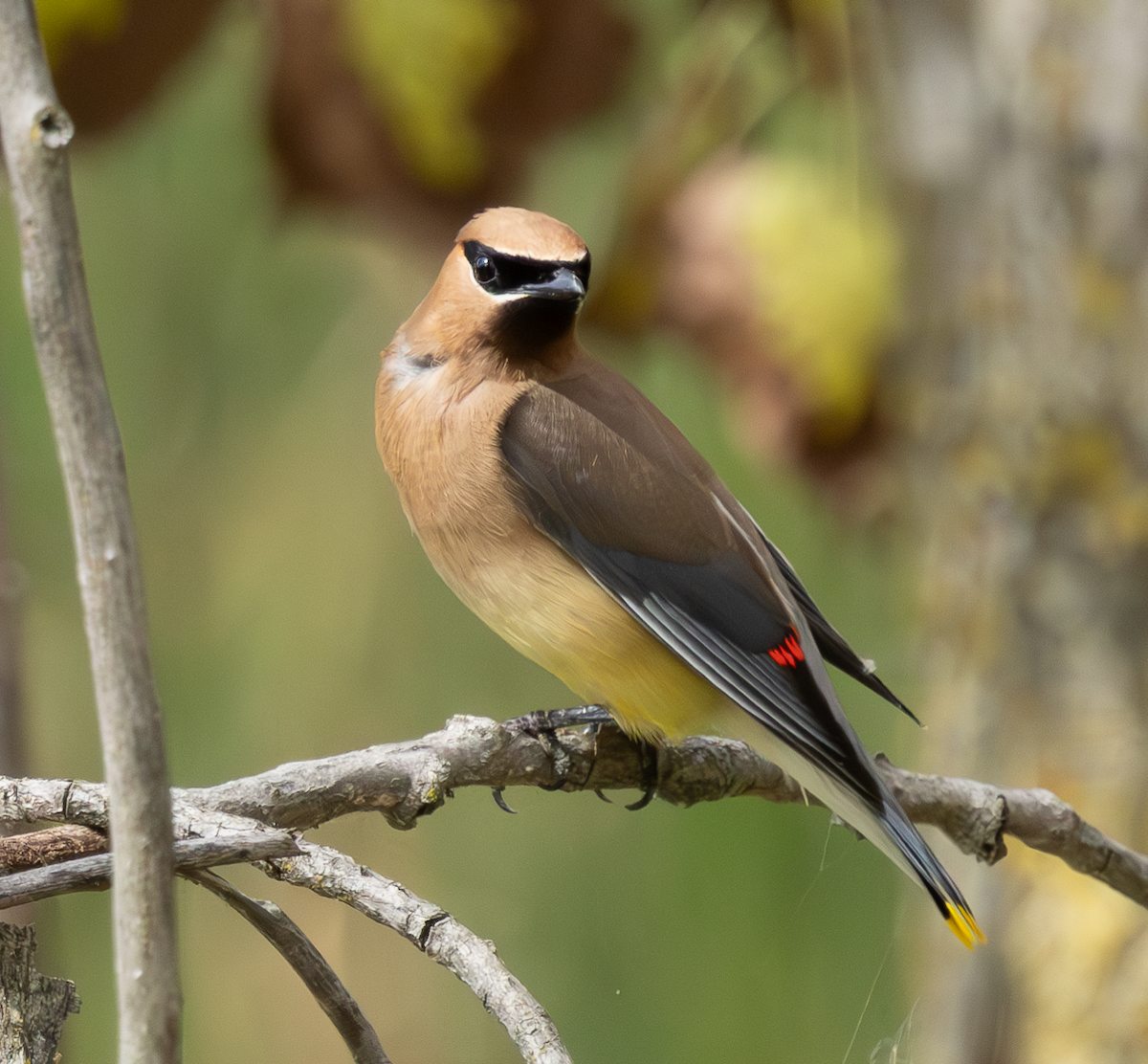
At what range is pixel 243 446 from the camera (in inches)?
110

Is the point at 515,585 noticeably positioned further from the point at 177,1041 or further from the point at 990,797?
the point at 177,1041

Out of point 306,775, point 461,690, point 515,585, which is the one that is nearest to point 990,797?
point 515,585

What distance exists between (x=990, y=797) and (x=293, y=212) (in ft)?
3.96

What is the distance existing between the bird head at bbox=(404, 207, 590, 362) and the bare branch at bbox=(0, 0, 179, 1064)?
89 cm

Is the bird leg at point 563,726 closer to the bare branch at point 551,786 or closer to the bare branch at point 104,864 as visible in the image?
the bare branch at point 551,786

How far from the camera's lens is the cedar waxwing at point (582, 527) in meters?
1.53

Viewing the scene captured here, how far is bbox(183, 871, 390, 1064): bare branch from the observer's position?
0.87 m

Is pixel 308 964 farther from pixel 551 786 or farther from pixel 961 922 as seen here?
pixel 961 922

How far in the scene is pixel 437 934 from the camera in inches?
36.4

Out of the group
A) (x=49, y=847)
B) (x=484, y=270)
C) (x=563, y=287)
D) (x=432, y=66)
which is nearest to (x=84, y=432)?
(x=49, y=847)

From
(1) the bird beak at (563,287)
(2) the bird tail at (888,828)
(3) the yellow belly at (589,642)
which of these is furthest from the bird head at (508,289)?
(2) the bird tail at (888,828)

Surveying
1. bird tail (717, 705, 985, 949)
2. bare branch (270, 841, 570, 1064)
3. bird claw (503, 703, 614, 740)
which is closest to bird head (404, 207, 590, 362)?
bird claw (503, 703, 614, 740)

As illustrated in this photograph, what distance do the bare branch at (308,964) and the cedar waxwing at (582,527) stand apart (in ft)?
2.23

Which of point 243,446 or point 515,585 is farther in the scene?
point 243,446
